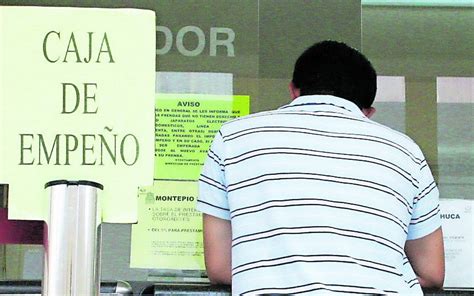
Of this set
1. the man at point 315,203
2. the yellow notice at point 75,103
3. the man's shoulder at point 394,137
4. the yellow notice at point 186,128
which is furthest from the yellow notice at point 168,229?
the yellow notice at point 75,103

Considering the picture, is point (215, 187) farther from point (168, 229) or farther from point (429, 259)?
point (168, 229)

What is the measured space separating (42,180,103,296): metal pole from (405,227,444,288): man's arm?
Result: 810 millimetres

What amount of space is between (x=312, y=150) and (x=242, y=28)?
1.10 meters

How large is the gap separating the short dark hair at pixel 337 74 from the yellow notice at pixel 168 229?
0.78 m

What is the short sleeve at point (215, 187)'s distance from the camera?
144 centimetres

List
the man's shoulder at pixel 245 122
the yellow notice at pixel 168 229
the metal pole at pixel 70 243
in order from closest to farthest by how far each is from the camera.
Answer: the metal pole at pixel 70 243, the man's shoulder at pixel 245 122, the yellow notice at pixel 168 229

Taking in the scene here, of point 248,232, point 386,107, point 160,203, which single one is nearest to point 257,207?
point 248,232

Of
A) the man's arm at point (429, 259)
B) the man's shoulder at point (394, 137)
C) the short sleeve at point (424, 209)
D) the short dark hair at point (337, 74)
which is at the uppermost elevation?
the short dark hair at point (337, 74)

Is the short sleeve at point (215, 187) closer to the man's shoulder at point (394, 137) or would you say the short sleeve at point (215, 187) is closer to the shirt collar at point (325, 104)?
the shirt collar at point (325, 104)

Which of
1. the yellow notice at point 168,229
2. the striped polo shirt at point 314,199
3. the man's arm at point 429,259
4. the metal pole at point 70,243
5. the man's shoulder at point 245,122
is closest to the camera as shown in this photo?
the metal pole at point 70,243

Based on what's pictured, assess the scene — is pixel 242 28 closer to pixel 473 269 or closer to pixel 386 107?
pixel 386 107

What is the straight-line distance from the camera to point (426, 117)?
240cm

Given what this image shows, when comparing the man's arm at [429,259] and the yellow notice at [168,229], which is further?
the yellow notice at [168,229]

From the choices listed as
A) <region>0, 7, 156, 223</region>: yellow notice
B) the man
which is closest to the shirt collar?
the man
